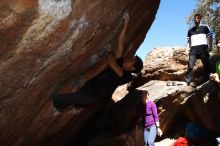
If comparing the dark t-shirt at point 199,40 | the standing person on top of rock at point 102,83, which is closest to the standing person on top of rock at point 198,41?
the dark t-shirt at point 199,40

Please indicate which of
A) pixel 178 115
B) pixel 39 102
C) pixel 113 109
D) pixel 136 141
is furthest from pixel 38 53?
pixel 178 115

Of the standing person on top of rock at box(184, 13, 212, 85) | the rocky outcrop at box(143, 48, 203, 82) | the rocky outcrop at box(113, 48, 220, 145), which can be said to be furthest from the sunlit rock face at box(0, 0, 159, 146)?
the rocky outcrop at box(143, 48, 203, 82)

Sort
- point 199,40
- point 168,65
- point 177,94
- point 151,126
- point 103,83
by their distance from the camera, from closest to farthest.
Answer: point 103,83 → point 151,126 → point 199,40 → point 177,94 → point 168,65

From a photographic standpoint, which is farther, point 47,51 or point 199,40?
point 199,40

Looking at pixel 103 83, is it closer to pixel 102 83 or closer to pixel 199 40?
pixel 102 83

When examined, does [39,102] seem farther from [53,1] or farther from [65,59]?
[53,1]

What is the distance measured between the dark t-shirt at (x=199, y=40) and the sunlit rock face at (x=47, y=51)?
5.86ft

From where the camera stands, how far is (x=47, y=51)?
8.73 metres

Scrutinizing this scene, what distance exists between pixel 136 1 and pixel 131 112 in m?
3.98

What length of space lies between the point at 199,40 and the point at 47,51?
A: 18.4 feet

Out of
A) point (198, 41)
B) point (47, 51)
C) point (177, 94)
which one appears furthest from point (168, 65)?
point (47, 51)

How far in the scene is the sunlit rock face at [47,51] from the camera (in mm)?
7844

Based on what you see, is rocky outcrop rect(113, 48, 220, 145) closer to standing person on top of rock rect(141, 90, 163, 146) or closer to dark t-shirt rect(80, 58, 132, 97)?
standing person on top of rock rect(141, 90, 163, 146)

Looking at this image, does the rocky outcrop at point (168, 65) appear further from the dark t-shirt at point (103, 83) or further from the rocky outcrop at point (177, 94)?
the dark t-shirt at point (103, 83)
